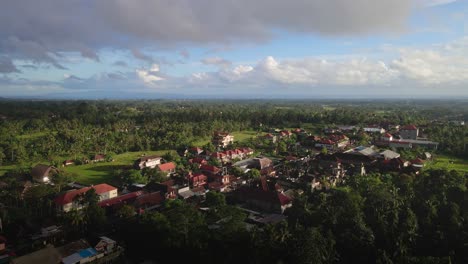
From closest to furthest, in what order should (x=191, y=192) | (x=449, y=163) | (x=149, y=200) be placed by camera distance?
1. (x=149, y=200)
2. (x=191, y=192)
3. (x=449, y=163)

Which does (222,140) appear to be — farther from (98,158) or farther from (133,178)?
(133,178)

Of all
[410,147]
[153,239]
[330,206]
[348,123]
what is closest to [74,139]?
[153,239]

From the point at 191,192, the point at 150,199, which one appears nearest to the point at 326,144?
the point at 191,192

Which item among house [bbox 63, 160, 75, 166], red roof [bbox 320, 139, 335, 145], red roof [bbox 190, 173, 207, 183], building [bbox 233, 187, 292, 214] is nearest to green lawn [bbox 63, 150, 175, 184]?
house [bbox 63, 160, 75, 166]

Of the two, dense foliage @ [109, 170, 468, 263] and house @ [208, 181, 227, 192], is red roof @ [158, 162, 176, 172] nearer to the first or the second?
house @ [208, 181, 227, 192]

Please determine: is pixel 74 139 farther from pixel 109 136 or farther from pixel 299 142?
pixel 299 142

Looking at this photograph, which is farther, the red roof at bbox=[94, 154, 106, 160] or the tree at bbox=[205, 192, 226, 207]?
the red roof at bbox=[94, 154, 106, 160]
